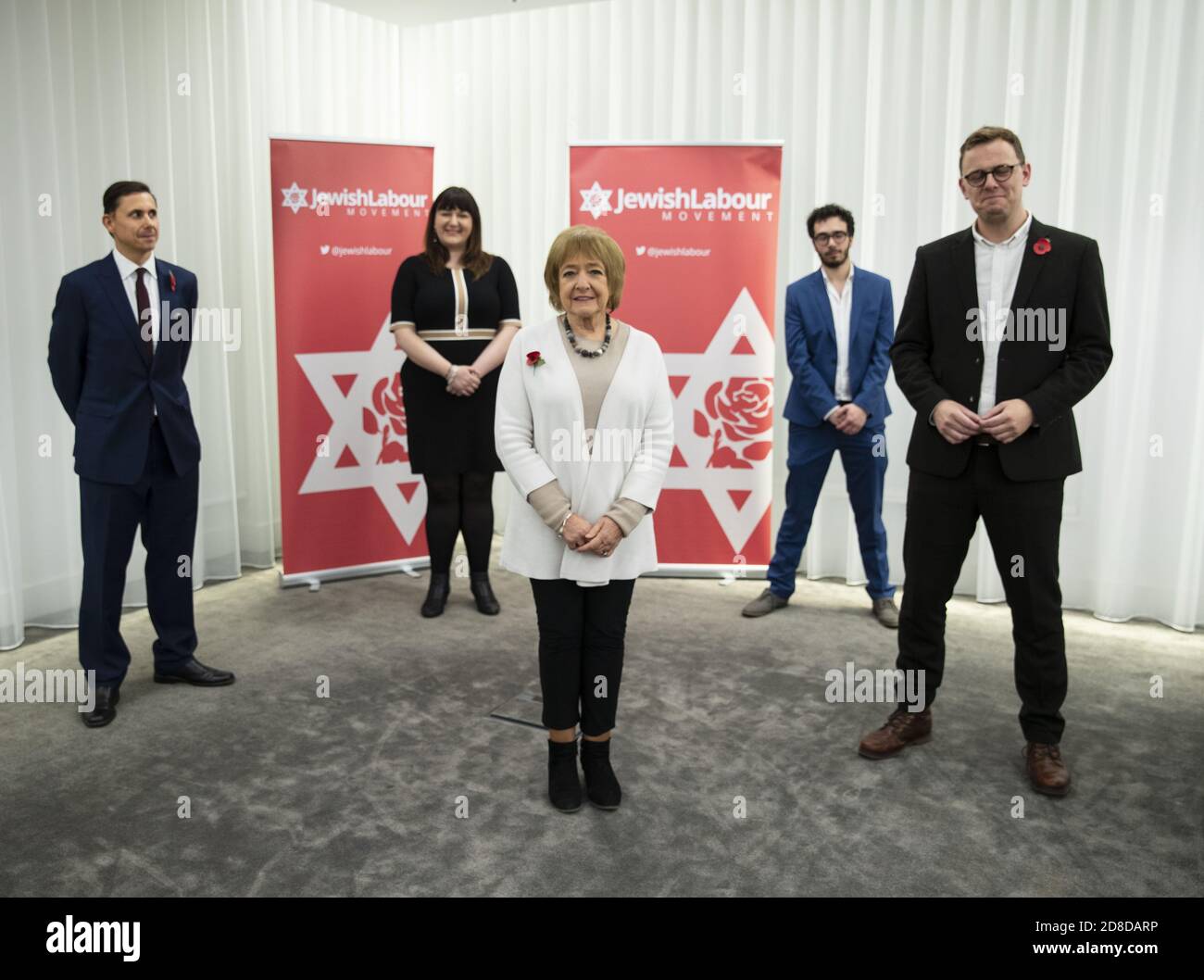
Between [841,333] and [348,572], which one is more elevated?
[841,333]

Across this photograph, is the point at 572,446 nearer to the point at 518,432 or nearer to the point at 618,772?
the point at 518,432

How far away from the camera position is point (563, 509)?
8.90 feet

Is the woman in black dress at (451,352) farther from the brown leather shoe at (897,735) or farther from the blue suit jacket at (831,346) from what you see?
the brown leather shoe at (897,735)

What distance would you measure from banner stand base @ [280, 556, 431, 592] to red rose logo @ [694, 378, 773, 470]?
155 cm

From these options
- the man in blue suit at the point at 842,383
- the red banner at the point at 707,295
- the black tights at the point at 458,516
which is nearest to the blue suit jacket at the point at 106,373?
the black tights at the point at 458,516

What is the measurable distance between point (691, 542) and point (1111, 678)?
1958mm

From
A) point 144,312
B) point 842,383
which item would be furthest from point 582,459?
point 842,383

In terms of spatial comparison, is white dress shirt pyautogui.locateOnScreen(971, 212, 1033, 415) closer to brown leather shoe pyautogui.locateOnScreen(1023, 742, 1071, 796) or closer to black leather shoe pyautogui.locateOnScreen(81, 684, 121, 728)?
brown leather shoe pyautogui.locateOnScreen(1023, 742, 1071, 796)

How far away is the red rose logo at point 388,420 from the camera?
Answer: 16.9 ft

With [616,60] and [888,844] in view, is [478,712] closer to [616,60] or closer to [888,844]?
Result: [888,844]

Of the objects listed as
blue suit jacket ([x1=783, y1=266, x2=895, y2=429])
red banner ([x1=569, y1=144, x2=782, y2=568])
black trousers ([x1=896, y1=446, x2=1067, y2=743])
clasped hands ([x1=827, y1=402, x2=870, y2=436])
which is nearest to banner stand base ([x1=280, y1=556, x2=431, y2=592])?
red banner ([x1=569, y1=144, x2=782, y2=568])

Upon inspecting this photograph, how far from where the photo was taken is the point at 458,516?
473 cm

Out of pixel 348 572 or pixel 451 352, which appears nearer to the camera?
pixel 451 352

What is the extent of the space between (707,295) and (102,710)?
3.05m
